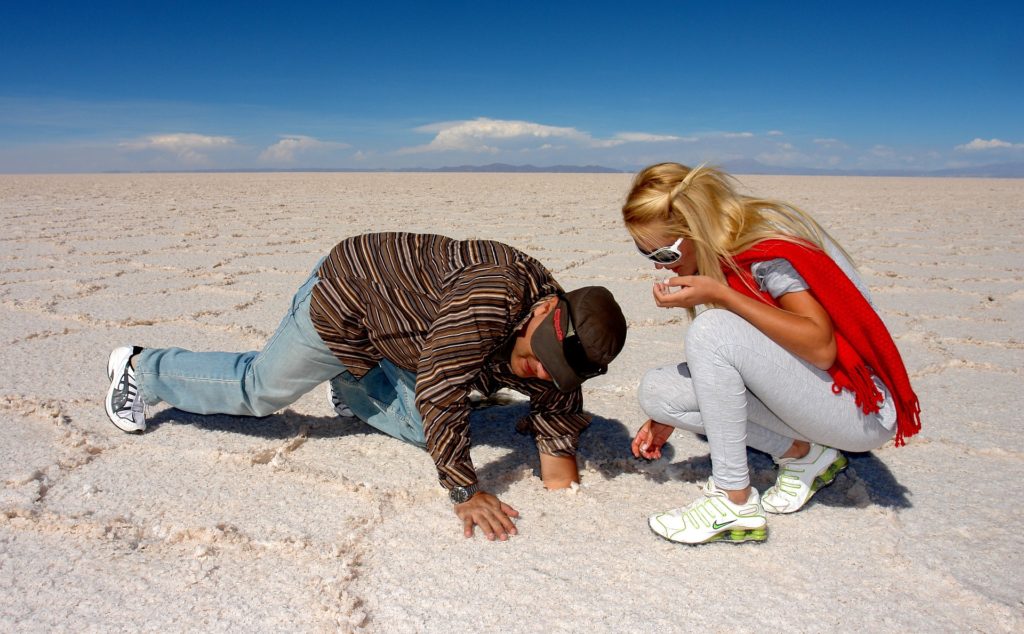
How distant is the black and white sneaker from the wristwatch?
3.14ft

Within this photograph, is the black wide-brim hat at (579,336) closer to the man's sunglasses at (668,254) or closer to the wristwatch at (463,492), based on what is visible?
the man's sunglasses at (668,254)

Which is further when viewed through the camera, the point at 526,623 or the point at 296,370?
the point at 296,370

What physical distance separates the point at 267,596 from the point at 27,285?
11.0 ft

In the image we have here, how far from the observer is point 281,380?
186 cm

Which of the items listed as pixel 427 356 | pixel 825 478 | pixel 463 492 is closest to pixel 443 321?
pixel 427 356

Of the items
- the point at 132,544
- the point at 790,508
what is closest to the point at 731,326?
the point at 790,508

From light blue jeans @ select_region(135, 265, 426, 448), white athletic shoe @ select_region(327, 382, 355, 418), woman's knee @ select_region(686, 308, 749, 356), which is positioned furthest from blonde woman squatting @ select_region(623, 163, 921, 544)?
white athletic shoe @ select_region(327, 382, 355, 418)

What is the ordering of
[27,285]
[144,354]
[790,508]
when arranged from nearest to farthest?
[790,508] < [144,354] < [27,285]

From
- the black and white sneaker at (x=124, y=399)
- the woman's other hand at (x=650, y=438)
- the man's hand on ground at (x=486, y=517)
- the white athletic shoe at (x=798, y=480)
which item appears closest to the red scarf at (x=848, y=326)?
the white athletic shoe at (x=798, y=480)

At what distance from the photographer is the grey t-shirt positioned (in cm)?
140

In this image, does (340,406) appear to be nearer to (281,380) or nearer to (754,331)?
(281,380)

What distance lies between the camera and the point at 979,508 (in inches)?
64.3

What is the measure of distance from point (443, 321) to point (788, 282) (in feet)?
2.19

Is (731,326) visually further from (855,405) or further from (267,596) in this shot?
(267,596)
